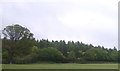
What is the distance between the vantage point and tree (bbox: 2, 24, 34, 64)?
3941cm

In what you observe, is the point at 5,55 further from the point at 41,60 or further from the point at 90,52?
the point at 90,52

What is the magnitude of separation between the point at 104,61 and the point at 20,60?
33211 mm

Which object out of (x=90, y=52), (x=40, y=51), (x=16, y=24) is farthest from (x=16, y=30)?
(x=90, y=52)

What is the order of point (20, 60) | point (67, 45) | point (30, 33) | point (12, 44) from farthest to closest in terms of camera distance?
point (67, 45), point (20, 60), point (30, 33), point (12, 44)

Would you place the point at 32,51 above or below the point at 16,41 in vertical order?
below

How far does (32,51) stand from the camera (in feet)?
152

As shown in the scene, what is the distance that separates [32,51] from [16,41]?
26.3ft

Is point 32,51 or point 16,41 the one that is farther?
point 32,51

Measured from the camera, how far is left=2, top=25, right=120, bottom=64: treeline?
39.7 metres

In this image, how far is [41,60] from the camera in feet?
165

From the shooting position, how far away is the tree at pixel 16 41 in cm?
3941

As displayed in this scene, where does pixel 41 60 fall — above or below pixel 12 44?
below

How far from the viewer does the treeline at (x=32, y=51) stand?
39719 mm

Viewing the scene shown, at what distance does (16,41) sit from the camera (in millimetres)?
39625
